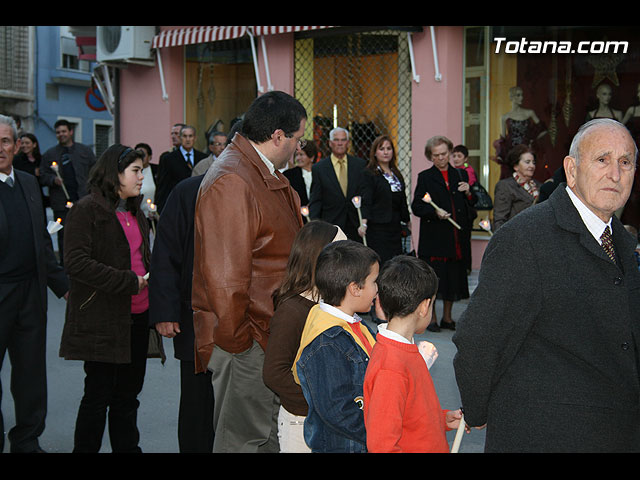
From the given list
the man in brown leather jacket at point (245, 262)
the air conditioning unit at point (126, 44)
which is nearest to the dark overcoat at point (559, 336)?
the man in brown leather jacket at point (245, 262)

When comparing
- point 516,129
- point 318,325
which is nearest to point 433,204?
point 516,129

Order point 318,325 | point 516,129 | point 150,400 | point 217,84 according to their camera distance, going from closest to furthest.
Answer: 1. point 318,325
2. point 150,400
3. point 516,129
4. point 217,84

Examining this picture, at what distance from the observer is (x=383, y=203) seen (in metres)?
8.86

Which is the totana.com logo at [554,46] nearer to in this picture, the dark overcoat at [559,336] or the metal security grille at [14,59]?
the dark overcoat at [559,336]

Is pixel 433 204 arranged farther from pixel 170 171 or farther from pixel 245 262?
pixel 245 262

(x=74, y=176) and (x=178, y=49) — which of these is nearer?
(x=74, y=176)

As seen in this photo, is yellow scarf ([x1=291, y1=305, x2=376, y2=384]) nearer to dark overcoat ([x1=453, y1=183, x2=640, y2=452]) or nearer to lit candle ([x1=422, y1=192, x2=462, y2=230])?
dark overcoat ([x1=453, y1=183, x2=640, y2=452])

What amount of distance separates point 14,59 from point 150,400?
30100mm

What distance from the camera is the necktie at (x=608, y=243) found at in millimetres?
2744

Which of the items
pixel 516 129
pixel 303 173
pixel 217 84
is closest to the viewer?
pixel 303 173
